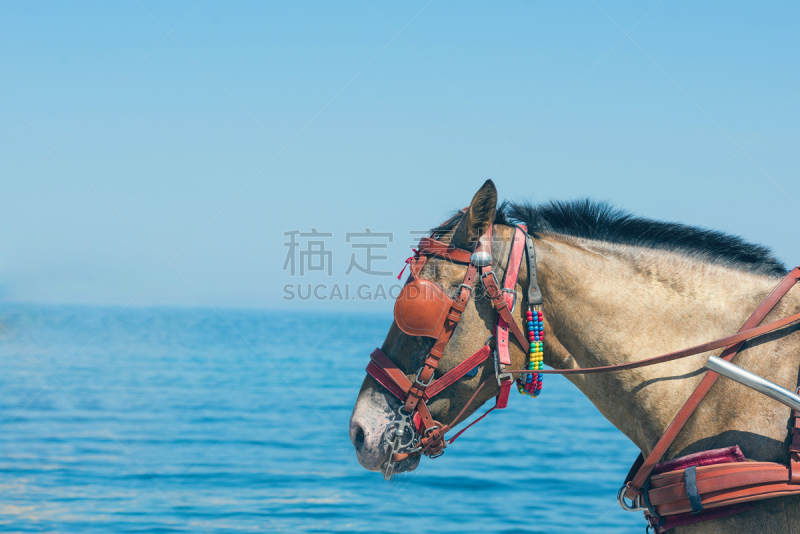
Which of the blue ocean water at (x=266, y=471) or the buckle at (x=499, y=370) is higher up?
the buckle at (x=499, y=370)

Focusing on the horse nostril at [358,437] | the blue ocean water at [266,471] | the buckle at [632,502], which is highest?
the horse nostril at [358,437]

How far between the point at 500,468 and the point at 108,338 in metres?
71.5

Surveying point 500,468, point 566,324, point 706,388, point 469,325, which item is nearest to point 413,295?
point 469,325

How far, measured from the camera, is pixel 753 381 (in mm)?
2111

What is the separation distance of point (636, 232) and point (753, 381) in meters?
0.84

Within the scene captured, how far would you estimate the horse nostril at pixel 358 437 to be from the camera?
265cm

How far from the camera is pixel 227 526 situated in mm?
9000

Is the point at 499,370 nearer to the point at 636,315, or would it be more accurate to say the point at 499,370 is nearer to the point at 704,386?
the point at 636,315

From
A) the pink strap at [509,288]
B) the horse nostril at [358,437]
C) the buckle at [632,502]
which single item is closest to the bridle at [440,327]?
the pink strap at [509,288]

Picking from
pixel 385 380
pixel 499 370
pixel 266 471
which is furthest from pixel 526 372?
pixel 266 471

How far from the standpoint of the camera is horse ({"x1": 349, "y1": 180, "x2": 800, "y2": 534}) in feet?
7.49

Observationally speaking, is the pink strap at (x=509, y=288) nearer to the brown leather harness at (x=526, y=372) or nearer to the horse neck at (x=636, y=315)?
the brown leather harness at (x=526, y=372)

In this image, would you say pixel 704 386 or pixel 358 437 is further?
pixel 358 437

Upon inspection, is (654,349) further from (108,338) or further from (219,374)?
(108,338)
